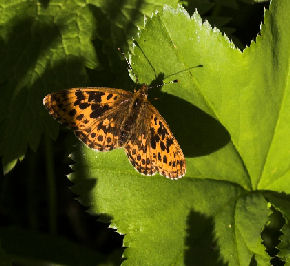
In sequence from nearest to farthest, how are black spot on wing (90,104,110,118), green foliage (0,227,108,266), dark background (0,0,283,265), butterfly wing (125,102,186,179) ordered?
1. butterfly wing (125,102,186,179)
2. black spot on wing (90,104,110,118)
3. green foliage (0,227,108,266)
4. dark background (0,0,283,265)

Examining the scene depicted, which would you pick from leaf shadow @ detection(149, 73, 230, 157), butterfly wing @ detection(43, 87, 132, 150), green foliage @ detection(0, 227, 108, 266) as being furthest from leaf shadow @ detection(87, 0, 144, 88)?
green foliage @ detection(0, 227, 108, 266)

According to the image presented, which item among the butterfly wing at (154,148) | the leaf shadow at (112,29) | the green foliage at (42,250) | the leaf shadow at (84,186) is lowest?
the green foliage at (42,250)

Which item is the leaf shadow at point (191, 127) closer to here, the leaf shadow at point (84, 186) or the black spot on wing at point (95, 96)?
the black spot on wing at point (95, 96)

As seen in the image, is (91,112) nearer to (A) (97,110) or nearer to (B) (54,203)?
(A) (97,110)


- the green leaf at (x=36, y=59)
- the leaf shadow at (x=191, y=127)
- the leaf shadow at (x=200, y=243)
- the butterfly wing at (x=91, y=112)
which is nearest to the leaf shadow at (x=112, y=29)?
the green leaf at (x=36, y=59)

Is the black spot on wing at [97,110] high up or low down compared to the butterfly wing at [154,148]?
up

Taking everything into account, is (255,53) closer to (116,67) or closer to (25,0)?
(116,67)

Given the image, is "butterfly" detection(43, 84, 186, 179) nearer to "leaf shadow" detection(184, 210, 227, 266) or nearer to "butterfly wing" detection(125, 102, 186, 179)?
"butterfly wing" detection(125, 102, 186, 179)

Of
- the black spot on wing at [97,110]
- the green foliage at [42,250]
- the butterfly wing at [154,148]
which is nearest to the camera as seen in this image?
the butterfly wing at [154,148]
